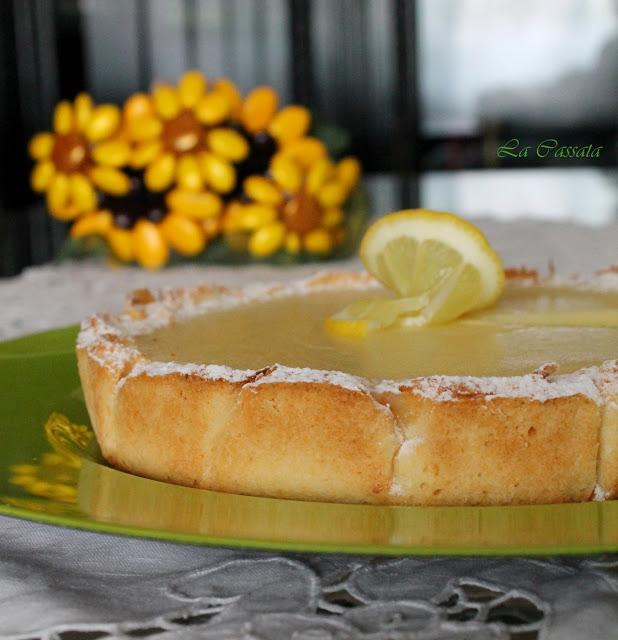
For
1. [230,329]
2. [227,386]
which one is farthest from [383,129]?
[227,386]

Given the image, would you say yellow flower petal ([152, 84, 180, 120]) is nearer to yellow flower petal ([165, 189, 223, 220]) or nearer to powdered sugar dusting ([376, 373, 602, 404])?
yellow flower petal ([165, 189, 223, 220])

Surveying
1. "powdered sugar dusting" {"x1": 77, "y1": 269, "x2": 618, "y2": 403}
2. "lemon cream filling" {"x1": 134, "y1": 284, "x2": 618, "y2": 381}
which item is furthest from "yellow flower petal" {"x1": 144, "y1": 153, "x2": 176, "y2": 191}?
"lemon cream filling" {"x1": 134, "y1": 284, "x2": 618, "y2": 381}

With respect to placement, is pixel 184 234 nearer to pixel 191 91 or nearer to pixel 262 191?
pixel 262 191

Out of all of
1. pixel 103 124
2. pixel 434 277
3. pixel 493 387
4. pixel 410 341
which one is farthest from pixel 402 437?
pixel 103 124

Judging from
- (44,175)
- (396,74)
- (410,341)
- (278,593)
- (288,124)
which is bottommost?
(278,593)

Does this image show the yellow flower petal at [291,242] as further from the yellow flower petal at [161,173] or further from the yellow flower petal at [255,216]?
the yellow flower petal at [161,173]

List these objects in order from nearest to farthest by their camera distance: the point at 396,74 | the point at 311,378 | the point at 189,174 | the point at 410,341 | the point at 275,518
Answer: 1. the point at 275,518
2. the point at 311,378
3. the point at 410,341
4. the point at 189,174
5. the point at 396,74
